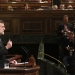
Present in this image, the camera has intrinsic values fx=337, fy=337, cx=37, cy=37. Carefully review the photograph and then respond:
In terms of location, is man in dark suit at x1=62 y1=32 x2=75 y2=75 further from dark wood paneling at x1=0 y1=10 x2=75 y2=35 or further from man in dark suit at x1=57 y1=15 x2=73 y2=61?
dark wood paneling at x1=0 y1=10 x2=75 y2=35

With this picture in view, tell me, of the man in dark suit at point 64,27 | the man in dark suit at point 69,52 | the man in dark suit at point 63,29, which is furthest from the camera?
the man in dark suit at point 64,27

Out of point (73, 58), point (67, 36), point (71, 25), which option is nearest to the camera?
point (73, 58)

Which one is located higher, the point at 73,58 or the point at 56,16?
the point at 56,16

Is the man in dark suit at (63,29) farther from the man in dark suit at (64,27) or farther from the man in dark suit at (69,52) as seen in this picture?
the man in dark suit at (69,52)

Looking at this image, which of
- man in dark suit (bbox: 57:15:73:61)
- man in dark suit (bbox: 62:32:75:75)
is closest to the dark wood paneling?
man in dark suit (bbox: 57:15:73:61)

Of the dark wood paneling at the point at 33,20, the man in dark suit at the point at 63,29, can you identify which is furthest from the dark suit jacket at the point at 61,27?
the dark wood paneling at the point at 33,20

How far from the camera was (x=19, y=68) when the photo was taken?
5.37m

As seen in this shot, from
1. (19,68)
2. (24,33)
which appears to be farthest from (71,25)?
(19,68)

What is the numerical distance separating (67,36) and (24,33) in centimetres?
200

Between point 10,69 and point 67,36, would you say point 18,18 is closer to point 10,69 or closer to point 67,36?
point 67,36

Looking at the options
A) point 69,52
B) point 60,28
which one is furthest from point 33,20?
point 69,52

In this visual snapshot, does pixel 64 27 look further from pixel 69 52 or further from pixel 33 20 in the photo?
pixel 33 20

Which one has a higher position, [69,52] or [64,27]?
[64,27]

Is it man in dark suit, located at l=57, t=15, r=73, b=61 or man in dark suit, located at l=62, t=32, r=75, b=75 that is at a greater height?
man in dark suit, located at l=57, t=15, r=73, b=61
